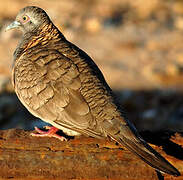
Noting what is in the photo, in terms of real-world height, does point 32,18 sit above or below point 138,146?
above

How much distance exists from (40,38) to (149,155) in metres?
2.67

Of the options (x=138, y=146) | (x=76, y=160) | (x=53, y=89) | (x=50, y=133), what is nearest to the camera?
(x=138, y=146)

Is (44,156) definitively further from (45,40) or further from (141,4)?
(141,4)

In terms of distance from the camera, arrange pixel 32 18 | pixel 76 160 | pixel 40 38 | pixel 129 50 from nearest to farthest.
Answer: pixel 76 160
pixel 40 38
pixel 32 18
pixel 129 50

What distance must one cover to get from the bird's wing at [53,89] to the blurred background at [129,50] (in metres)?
3.32

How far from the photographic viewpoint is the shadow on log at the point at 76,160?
5.25m

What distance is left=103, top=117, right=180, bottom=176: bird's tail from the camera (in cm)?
478

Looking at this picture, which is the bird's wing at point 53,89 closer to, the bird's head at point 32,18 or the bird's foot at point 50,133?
the bird's foot at point 50,133

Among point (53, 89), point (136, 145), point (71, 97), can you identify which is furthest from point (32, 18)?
point (136, 145)

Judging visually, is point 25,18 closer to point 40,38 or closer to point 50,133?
point 40,38

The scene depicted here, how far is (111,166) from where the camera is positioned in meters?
5.29

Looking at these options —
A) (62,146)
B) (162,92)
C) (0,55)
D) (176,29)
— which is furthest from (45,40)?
(176,29)

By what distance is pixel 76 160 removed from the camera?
17.5ft

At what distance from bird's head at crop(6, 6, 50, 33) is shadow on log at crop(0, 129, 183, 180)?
1.97m
